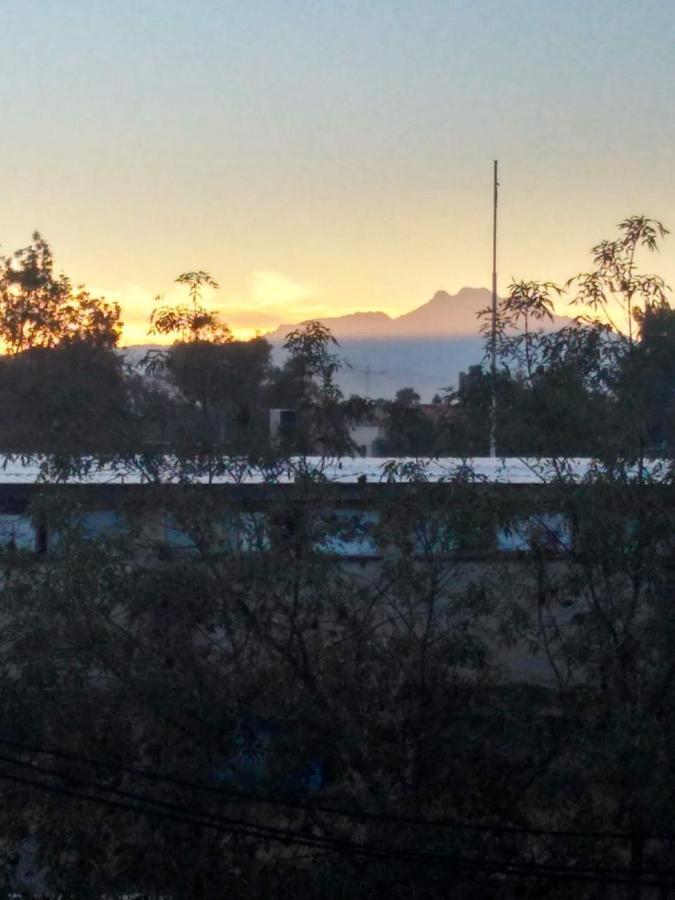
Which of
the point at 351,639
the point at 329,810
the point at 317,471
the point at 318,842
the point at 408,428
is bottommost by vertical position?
the point at 318,842

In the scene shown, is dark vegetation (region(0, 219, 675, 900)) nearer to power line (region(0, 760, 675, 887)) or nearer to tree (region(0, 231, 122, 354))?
power line (region(0, 760, 675, 887))

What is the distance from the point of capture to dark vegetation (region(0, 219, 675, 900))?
9453mm

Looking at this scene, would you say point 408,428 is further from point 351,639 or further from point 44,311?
point 44,311

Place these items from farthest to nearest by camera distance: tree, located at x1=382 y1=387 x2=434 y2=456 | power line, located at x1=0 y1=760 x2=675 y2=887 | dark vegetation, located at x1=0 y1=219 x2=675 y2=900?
tree, located at x1=382 y1=387 x2=434 y2=456 < dark vegetation, located at x1=0 y1=219 x2=675 y2=900 < power line, located at x1=0 y1=760 x2=675 y2=887

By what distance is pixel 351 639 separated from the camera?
32.3 ft

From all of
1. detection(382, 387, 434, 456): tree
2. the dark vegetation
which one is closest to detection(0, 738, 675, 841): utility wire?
the dark vegetation

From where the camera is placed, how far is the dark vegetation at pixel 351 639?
945 cm

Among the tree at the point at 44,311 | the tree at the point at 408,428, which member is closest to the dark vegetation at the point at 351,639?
the tree at the point at 408,428

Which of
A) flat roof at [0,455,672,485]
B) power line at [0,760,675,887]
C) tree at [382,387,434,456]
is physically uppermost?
tree at [382,387,434,456]

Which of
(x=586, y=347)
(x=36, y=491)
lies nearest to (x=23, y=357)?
(x=36, y=491)

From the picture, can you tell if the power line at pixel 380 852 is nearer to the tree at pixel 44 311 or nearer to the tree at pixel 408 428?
the tree at pixel 408 428

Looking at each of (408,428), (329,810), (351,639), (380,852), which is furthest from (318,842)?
(408,428)

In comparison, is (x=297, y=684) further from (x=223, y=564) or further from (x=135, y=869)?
(x=135, y=869)

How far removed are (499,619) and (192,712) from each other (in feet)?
7.38
